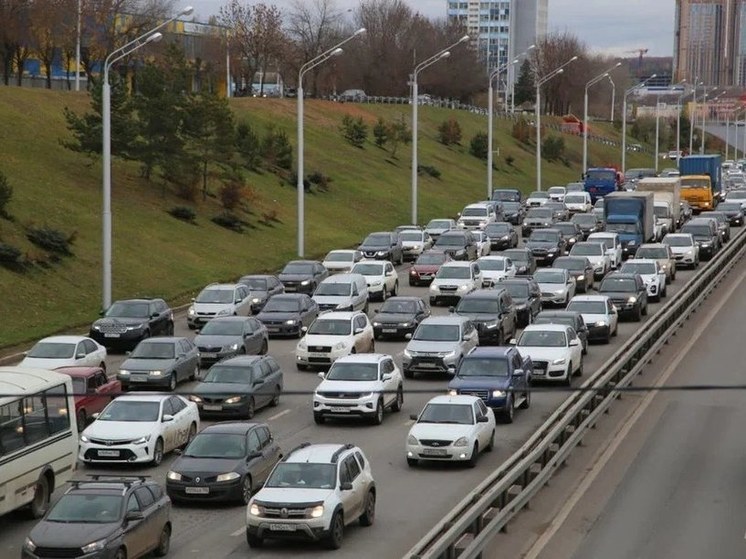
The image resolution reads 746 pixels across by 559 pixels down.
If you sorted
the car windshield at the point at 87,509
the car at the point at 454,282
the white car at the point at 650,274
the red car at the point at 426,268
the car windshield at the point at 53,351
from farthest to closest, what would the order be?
the red car at the point at 426,268
the white car at the point at 650,274
the car at the point at 454,282
the car windshield at the point at 53,351
the car windshield at the point at 87,509

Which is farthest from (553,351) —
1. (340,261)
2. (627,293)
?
(340,261)

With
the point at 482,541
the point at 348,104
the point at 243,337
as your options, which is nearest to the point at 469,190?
the point at 348,104

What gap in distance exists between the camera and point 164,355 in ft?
112

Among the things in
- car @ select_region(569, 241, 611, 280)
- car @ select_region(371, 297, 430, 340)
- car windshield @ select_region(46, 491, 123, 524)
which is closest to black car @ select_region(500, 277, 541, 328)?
car @ select_region(371, 297, 430, 340)

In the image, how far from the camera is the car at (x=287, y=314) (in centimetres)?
4316

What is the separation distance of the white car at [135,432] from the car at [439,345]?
372 inches

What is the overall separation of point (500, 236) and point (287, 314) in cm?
2371

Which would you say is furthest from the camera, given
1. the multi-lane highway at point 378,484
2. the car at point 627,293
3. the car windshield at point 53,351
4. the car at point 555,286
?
the car at point 555,286

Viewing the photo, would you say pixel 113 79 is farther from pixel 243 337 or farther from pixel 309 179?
pixel 243 337

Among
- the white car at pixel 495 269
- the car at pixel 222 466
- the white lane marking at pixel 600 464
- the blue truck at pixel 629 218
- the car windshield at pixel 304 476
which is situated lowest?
the white lane marking at pixel 600 464

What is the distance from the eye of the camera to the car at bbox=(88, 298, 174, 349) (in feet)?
132

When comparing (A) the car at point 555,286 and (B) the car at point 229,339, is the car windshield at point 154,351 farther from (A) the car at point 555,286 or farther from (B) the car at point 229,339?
(A) the car at point 555,286

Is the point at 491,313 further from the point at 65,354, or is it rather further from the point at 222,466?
the point at 222,466

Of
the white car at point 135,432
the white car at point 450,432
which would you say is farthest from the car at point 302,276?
the white car at point 450,432
